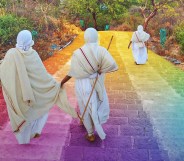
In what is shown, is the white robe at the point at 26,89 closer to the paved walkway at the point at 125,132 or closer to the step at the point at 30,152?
the step at the point at 30,152

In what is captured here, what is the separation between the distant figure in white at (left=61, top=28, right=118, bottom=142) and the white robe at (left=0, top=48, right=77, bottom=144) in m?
0.36

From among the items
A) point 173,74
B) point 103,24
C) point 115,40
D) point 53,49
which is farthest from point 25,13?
point 103,24

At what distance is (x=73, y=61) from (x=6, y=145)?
160cm

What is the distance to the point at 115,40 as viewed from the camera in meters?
18.6

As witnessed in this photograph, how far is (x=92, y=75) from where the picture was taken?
5.23m

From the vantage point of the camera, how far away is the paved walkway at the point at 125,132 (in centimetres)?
485

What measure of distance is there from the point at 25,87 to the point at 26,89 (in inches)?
1.4

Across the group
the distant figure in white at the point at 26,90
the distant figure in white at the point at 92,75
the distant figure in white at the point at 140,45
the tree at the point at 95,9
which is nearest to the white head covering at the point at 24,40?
the distant figure in white at the point at 26,90

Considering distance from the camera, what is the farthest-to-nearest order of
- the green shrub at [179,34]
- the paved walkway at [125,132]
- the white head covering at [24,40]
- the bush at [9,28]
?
the green shrub at [179,34], the bush at [9,28], the paved walkway at [125,132], the white head covering at [24,40]

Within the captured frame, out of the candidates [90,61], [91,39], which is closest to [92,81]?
[90,61]

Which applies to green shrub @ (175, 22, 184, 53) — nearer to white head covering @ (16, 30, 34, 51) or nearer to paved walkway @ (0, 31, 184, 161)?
paved walkway @ (0, 31, 184, 161)

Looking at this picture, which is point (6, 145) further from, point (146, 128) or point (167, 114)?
point (167, 114)

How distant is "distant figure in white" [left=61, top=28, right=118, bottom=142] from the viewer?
507 cm

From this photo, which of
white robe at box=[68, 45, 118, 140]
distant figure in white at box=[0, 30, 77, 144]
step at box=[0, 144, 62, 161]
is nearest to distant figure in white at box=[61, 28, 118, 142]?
white robe at box=[68, 45, 118, 140]
